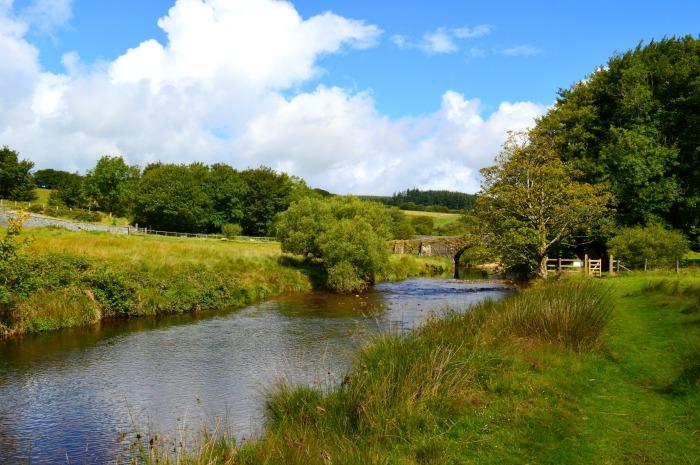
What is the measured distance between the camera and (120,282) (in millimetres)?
26891

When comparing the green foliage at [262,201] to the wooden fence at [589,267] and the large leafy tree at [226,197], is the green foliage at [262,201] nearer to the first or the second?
the large leafy tree at [226,197]

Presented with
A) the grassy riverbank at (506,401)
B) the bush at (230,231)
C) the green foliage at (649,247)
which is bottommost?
the grassy riverbank at (506,401)

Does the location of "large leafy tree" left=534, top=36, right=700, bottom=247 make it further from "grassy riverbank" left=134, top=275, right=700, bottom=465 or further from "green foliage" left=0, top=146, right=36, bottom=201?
"green foliage" left=0, top=146, right=36, bottom=201

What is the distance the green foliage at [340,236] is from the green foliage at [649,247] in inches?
764

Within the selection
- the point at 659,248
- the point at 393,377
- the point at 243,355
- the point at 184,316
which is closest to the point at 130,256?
the point at 184,316

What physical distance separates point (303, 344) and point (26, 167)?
95725 mm

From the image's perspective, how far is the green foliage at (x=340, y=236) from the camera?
140 ft

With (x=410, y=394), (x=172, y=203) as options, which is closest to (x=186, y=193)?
(x=172, y=203)

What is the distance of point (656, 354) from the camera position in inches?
544

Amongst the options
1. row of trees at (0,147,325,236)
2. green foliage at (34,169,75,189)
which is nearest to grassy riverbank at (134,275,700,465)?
row of trees at (0,147,325,236)

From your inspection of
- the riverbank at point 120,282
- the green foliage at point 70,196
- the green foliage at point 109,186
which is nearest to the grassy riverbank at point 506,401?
the riverbank at point 120,282

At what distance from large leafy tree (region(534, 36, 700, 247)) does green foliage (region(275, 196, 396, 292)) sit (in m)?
16.7

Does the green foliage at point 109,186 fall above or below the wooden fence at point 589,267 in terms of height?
above

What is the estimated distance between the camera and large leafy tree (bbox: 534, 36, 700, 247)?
39.8 meters
